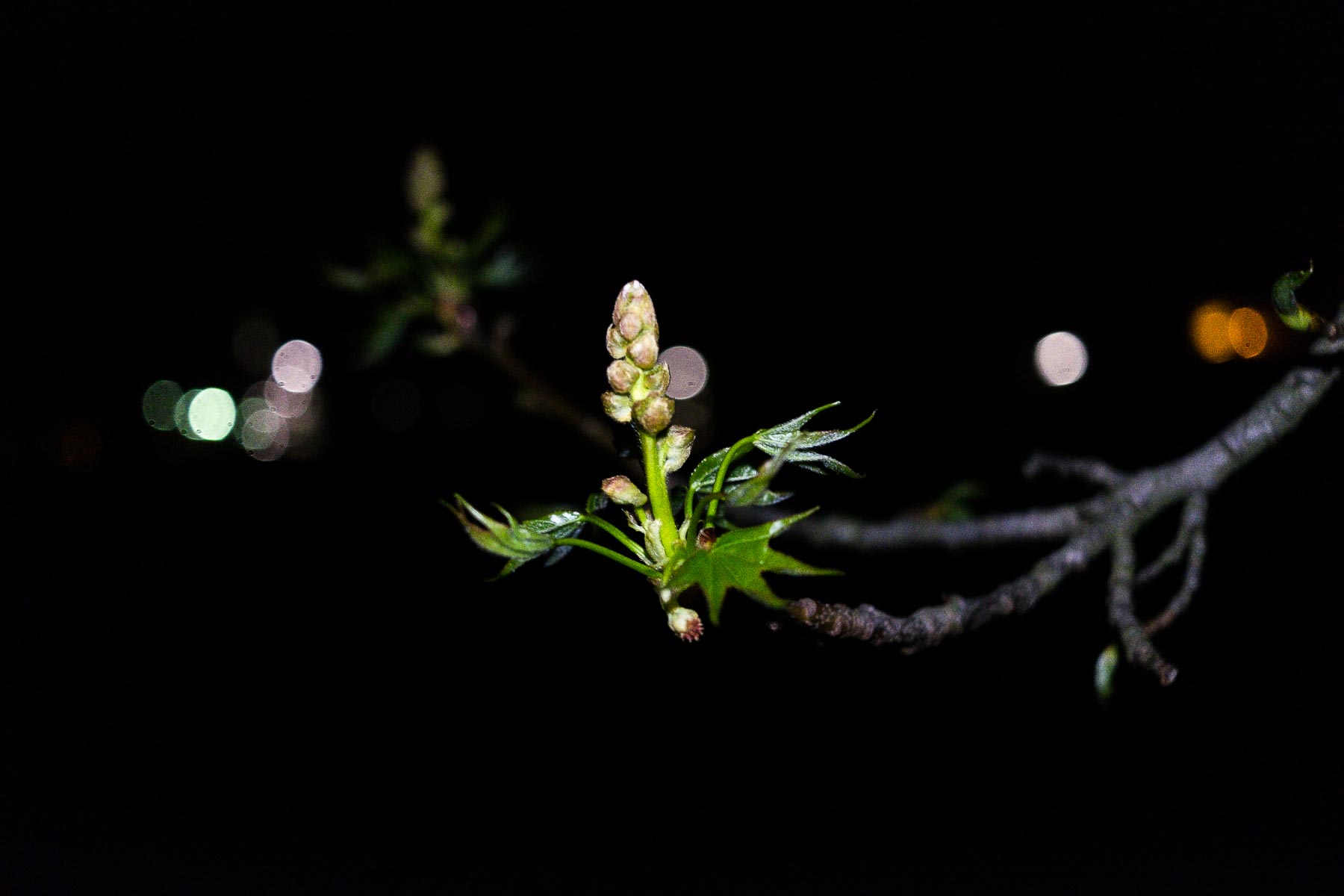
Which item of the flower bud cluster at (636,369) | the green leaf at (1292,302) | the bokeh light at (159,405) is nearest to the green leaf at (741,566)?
the flower bud cluster at (636,369)

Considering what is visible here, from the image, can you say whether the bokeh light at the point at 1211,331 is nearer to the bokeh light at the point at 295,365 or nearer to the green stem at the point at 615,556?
the green stem at the point at 615,556

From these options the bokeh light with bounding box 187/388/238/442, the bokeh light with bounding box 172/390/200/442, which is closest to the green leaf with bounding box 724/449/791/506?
the bokeh light with bounding box 187/388/238/442

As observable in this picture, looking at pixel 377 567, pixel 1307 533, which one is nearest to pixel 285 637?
pixel 377 567

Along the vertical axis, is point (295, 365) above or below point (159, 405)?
below

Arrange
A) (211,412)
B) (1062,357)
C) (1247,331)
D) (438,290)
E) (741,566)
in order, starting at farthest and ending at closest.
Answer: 1. (211,412)
2. (1062,357)
3. (438,290)
4. (1247,331)
5. (741,566)

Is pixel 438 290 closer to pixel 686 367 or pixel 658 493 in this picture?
pixel 686 367

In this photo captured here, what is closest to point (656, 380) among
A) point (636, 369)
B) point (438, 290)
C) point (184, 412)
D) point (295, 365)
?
point (636, 369)

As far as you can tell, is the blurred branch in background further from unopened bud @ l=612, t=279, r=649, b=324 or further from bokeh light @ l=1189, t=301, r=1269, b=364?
bokeh light @ l=1189, t=301, r=1269, b=364
